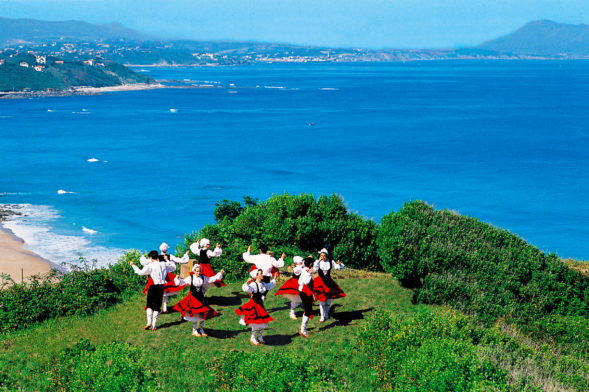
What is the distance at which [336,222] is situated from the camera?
27078 millimetres

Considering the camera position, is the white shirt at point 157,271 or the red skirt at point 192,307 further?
the white shirt at point 157,271

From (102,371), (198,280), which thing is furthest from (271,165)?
(102,371)

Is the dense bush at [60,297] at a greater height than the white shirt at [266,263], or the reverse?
the white shirt at [266,263]

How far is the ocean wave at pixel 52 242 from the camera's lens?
4775 centimetres

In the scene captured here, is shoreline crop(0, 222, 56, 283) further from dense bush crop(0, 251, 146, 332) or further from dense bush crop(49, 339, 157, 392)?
dense bush crop(49, 339, 157, 392)

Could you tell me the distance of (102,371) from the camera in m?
13.1

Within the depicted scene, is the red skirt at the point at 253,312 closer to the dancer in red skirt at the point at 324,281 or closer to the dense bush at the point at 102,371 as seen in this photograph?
the dancer in red skirt at the point at 324,281

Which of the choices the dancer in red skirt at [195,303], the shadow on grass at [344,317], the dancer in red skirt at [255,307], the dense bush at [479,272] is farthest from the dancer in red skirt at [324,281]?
the dense bush at [479,272]

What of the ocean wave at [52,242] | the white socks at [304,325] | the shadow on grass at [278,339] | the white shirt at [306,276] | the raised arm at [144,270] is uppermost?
the white shirt at [306,276]

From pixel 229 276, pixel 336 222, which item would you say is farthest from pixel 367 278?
pixel 229 276

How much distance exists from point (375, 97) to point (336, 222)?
16827 cm

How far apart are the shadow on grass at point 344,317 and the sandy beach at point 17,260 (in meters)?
28.0

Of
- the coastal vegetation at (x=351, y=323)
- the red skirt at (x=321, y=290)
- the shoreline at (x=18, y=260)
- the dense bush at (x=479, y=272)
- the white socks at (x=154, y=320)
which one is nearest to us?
the coastal vegetation at (x=351, y=323)

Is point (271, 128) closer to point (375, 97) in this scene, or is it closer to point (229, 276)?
point (375, 97)
